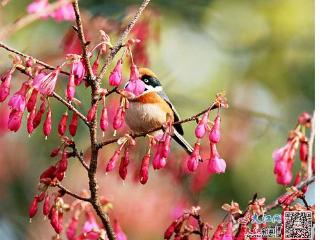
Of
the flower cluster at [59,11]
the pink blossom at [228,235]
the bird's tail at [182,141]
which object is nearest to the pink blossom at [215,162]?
the pink blossom at [228,235]

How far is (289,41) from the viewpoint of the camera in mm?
2344

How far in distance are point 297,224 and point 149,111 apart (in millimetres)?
634

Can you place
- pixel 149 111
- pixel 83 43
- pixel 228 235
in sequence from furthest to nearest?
pixel 149 111 < pixel 228 235 < pixel 83 43

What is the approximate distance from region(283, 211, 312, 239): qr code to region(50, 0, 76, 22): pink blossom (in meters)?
0.99

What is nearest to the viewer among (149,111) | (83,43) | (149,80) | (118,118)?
(83,43)

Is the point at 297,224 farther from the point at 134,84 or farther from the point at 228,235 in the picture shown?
the point at 134,84

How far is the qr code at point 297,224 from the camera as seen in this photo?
6.81 ft

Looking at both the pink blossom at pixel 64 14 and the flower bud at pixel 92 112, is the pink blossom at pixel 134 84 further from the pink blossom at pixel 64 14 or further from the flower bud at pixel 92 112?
the pink blossom at pixel 64 14

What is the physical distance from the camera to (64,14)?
225cm

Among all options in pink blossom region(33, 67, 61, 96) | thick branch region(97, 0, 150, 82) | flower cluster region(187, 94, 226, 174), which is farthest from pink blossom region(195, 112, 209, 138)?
pink blossom region(33, 67, 61, 96)

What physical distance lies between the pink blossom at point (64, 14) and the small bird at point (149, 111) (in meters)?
0.37

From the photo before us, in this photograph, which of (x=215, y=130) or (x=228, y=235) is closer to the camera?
(x=215, y=130)

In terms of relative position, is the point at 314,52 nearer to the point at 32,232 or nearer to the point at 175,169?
the point at 175,169

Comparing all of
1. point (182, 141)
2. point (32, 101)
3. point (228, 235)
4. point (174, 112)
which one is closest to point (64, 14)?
point (174, 112)
